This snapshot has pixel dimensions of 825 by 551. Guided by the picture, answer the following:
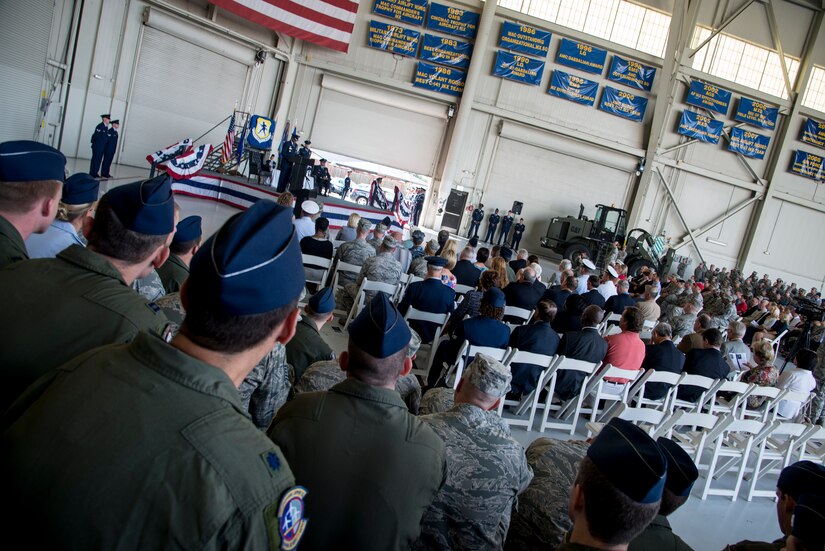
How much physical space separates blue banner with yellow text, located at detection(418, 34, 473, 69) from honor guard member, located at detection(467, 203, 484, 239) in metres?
5.33

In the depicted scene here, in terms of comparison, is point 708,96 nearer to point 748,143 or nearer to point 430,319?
point 748,143

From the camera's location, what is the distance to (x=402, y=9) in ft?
66.1

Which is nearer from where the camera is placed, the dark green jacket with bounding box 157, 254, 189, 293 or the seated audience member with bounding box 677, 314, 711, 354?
the dark green jacket with bounding box 157, 254, 189, 293

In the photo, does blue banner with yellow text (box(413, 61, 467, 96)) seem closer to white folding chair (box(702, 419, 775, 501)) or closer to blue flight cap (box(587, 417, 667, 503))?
white folding chair (box(702, 419, 775, 501))

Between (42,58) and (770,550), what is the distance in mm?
15356

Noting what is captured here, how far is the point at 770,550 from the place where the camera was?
2131 mm

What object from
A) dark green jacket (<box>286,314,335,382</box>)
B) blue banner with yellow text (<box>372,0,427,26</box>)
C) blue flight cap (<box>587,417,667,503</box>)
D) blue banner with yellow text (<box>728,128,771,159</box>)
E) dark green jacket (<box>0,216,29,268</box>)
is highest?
blue banner with yellow text (<box>372,0,427,26</box>)

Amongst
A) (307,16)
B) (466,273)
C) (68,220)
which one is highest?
(307,16)

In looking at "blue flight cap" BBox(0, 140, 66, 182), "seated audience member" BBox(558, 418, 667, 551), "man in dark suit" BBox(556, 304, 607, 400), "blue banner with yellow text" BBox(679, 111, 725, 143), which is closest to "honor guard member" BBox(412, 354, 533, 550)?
"seated audience member" BBox(558, 418, 667, 551)

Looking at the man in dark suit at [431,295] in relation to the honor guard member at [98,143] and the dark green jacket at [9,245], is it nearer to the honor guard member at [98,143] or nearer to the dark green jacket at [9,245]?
the dark green jacket at [9,245]

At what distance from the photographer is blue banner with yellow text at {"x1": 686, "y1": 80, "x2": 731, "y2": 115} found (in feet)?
70.9

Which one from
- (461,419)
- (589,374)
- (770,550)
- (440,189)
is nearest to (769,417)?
(589,374)

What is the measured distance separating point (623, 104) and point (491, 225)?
693 centimetres

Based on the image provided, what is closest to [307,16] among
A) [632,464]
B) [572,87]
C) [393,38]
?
[393,38]
